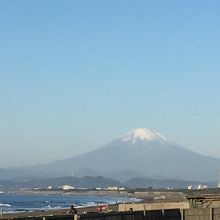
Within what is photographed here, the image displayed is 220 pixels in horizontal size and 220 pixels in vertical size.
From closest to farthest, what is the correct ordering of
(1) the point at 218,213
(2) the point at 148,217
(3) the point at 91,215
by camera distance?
(1) the point at 218,213 < (3) the point at 91,215 < (2) the point at 148,217

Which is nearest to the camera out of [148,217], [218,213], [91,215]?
[218,213]

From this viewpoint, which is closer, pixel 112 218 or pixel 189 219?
pixel 189 219

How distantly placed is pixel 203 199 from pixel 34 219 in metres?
6.93

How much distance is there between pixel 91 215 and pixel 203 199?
17.4 feet

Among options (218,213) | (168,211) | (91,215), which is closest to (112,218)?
(91,215)

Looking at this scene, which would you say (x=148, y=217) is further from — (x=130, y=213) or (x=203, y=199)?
(x=203, y=199)

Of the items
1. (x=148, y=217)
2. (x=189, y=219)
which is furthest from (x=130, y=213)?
(x=189, y=219)

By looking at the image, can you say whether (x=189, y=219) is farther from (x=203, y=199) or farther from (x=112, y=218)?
(x=112, y=218)

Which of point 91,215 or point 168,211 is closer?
point 91,215

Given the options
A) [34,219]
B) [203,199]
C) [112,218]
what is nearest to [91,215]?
[112,218]

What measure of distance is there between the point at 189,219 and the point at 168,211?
527 cm

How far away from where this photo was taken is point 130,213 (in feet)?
112

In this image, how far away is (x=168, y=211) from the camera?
115 ft

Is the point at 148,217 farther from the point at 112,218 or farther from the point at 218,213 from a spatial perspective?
the point at 218,213
